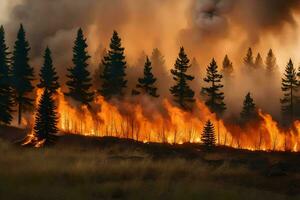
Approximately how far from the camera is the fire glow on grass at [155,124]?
229ft

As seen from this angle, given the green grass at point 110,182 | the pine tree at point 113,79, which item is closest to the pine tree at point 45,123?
the green grass at point 110,182

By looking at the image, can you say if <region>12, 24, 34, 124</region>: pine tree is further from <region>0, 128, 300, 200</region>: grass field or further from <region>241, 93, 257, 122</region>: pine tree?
<region>0, 128, 300, 200</region>: grass field

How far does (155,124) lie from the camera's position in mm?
72562

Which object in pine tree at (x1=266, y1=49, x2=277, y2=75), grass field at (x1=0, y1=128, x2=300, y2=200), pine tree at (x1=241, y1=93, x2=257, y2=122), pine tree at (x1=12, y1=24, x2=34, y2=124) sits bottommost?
grass field at (x1=0, y1=128, x2=300, y2=200)

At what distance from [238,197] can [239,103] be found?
8069 centimetres

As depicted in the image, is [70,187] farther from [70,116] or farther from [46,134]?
[70,116]

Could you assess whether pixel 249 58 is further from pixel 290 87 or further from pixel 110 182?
pixel 110 182

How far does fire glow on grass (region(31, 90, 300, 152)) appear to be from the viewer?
6975 centimetres

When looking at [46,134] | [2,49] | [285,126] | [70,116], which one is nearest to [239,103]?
[285,126]

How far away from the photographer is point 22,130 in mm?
58656

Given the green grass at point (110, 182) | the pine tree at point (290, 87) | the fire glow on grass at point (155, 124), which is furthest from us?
the pine tree at point (290, 87)

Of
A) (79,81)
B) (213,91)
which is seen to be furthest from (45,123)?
(213,91)

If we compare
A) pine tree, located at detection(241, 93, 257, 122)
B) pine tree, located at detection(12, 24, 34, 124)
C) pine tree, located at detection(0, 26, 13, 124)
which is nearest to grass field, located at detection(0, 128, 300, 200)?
pine tree, located at detection(0, 26, 13, 124)

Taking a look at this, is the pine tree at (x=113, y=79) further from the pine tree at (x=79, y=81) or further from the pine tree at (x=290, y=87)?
the pine tree at (x=290, y=87)
